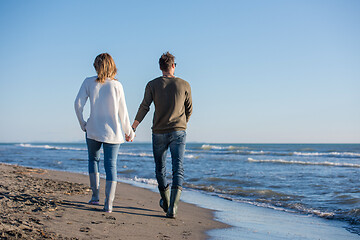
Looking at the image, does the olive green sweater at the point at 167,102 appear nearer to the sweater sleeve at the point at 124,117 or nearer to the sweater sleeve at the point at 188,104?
the sweater sleeve at the point at 188,104

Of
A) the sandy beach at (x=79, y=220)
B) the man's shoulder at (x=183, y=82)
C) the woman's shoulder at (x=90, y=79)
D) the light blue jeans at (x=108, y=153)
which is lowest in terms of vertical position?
the sandy beach at (x=79, y=220)

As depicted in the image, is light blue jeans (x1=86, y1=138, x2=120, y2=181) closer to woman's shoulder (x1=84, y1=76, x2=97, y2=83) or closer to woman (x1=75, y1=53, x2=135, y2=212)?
woman (x1=75, y1=53, x2=135, y2=212)

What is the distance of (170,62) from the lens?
380 centimetres

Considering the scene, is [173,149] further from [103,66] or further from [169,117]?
[103,66]

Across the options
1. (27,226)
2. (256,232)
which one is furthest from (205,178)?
(27,226)

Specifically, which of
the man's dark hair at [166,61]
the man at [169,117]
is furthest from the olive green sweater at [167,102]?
the man's dark hair at [166,61]

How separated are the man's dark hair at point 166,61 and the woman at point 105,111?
1.84ft

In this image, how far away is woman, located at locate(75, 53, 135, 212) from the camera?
3525mm

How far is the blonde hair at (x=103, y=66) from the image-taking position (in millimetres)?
3549

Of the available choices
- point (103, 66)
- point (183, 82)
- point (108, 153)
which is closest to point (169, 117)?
point (183, 82)

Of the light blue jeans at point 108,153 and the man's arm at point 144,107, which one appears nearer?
the light blue jeans at point 108,153

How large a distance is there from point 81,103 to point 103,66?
471 mm

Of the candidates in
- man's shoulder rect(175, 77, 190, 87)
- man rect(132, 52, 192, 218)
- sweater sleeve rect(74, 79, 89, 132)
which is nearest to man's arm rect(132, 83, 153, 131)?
man rect(132, 52, 192, 218)

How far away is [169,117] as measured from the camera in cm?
364
